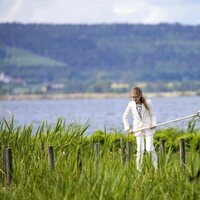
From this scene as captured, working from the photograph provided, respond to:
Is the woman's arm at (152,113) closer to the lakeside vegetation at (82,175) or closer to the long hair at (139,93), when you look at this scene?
the long hair at (139,93)

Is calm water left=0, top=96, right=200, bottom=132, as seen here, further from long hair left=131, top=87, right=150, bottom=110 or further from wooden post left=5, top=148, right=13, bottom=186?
wooden post left=5, top=148, right=13, bottom=186

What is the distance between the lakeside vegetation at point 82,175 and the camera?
563 inches

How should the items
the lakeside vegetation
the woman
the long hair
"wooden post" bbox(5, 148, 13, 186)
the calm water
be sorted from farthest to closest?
the calm water
the woman
the long hair
"wooden post" bbox(5, 148, 13, 186)
the lakeside vegetation

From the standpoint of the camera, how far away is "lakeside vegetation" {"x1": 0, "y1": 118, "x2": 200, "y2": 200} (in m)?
14.3

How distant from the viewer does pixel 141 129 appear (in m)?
19.9

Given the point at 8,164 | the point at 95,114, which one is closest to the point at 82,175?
the point at 8,164

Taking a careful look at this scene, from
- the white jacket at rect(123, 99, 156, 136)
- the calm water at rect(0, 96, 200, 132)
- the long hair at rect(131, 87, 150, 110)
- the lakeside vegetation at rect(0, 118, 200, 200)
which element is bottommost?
the lakeside vegetation at rect(0, 118, 200, 200)

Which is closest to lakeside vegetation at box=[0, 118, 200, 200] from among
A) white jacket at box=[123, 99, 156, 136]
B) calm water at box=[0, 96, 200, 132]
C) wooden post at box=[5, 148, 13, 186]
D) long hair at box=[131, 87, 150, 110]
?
wooden post at box=[5, 148, 13, 186]

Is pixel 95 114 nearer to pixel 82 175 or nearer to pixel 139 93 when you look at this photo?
pixel 139 93

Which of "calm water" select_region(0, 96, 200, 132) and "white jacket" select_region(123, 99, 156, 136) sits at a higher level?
"calm water" select_region(0, 96, 200, 132)

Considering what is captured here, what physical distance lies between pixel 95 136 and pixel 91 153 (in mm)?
7922

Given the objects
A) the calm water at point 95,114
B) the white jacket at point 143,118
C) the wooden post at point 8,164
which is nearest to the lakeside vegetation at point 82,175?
the wooden post at point 8,164

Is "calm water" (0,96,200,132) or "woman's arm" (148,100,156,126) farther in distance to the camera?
"calm water" (0,96,200,132)

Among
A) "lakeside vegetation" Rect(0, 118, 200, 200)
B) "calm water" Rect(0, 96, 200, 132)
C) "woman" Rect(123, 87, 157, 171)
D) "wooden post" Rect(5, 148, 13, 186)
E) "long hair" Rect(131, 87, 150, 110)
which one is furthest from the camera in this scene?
"calm water" Rect(0, 96, 200, 132)
